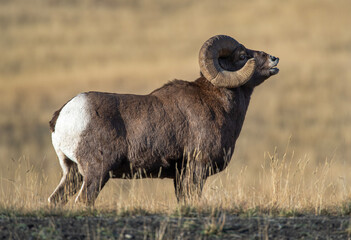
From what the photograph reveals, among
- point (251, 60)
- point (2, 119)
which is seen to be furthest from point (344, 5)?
point (251, 60)

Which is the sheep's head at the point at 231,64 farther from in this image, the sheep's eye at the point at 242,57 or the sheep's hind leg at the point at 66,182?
the sheep's hind leg at the point at 66,182

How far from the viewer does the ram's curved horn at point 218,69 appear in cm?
1084

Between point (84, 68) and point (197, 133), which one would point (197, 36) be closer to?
point (84, 68)

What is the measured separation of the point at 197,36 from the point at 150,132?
35780mm

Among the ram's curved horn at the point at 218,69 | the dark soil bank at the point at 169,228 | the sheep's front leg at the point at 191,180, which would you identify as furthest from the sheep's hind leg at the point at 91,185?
the ram's curved horn at the point at 218,69

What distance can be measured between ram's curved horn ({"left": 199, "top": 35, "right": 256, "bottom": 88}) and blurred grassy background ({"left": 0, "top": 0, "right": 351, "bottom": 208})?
34.6ft

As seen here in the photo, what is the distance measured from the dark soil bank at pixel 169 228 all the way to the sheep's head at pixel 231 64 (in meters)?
3.13

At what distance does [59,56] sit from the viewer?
4184 centimetres

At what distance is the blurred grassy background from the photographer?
27750 mm

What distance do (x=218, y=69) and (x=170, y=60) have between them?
97.2 ft

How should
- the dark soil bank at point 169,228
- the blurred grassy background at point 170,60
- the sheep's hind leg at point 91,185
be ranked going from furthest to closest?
the blurred grassy background at point 170,60, the sheep's hind leg at point 91,185, the dark soil bank at point 169,228

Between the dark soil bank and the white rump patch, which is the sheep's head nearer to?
the white rump patch

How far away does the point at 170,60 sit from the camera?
40438mm

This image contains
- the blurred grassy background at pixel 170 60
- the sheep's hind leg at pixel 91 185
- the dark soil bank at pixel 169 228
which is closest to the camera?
the dark soil bank at pixel 169 228
